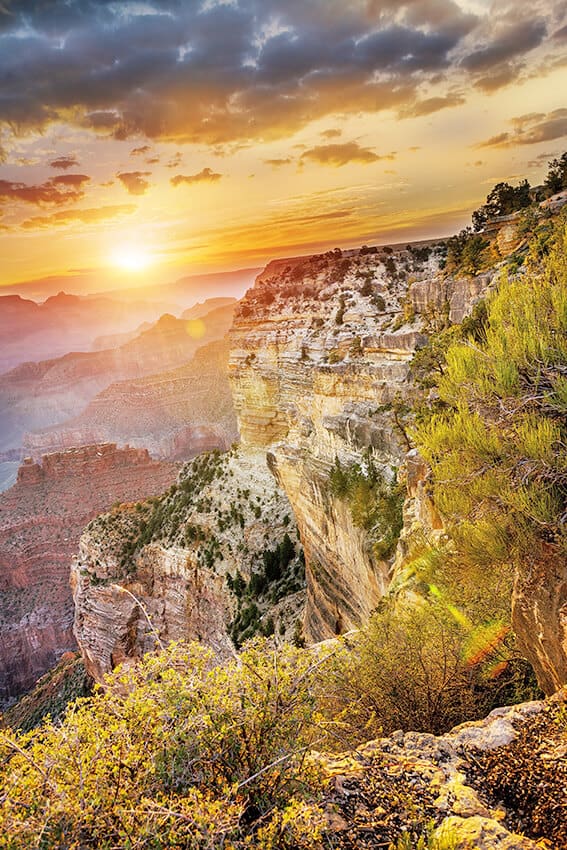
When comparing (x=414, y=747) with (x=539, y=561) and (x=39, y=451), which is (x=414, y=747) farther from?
(x=39, y=451)

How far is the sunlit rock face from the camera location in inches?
562

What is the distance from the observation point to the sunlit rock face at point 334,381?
14281 millimetres

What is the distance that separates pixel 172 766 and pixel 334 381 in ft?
55.7

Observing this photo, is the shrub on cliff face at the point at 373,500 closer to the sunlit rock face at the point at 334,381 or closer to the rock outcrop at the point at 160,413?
the sunlit rock face at the point at 334,381

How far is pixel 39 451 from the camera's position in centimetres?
10575

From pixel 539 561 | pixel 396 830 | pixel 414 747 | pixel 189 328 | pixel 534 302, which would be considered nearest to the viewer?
pixel 396 830

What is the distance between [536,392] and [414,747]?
371cm

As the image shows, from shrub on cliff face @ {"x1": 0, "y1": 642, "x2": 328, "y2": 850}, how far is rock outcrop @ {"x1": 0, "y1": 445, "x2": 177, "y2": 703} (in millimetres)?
54629

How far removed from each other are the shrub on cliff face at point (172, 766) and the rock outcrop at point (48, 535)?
5463 cm

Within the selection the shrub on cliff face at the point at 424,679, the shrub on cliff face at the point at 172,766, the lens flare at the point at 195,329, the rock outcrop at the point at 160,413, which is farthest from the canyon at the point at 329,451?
the lens flare at the point at 195,329

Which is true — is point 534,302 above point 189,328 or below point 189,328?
below

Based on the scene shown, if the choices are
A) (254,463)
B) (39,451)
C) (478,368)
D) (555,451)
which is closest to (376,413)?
Result: (478,368)

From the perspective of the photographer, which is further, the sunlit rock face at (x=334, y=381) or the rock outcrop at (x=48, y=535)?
the rock outcrop at (x=48, y=535)

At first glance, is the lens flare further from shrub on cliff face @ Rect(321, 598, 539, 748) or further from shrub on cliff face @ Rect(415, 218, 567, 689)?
shrub on cliff face @ Rect(321, 598, 539, 748)
